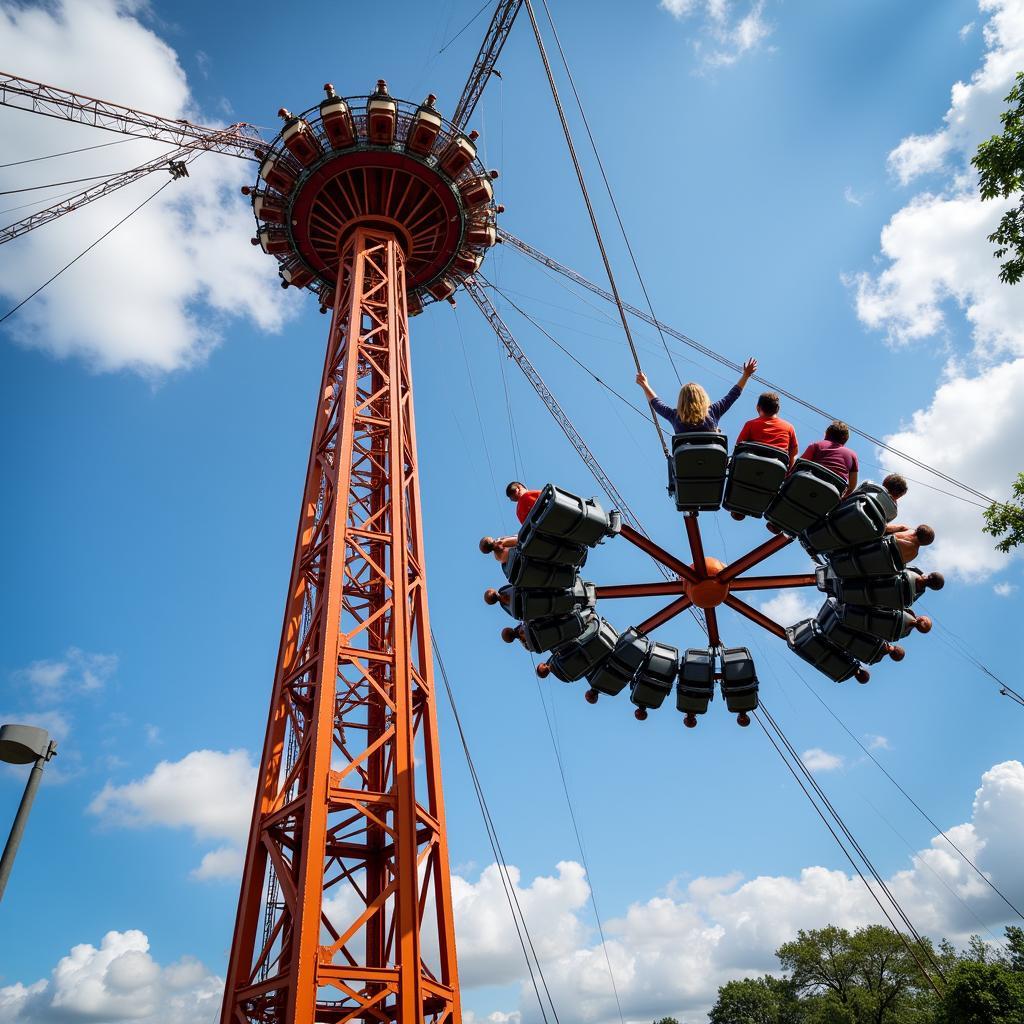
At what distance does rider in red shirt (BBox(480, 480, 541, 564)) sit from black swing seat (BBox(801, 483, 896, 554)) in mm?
2712

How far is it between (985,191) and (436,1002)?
11.6 m

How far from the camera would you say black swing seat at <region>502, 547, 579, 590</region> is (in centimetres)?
→ 804

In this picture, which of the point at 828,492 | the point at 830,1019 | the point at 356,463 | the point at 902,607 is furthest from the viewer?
the point at 830,1019

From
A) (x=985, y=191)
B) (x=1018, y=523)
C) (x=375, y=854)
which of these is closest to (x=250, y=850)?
(x=375, y=854)

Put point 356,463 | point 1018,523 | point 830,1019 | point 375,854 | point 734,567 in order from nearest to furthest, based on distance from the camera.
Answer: point 734,567 → point 1018,523 → point 375,854 → point 356,463 → point 830,1019

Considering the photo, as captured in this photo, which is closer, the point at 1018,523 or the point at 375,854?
the point at 1018,523

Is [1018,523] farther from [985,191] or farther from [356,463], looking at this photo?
[356,463]

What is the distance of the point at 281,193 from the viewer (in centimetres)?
1817

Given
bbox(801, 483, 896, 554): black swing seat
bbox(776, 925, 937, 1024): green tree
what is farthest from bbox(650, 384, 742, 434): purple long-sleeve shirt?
bbox(776, 925, 937, 1024): green tree

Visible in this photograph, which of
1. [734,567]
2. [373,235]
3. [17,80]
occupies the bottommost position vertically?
[734,567]

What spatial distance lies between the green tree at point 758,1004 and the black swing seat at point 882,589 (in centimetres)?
5861

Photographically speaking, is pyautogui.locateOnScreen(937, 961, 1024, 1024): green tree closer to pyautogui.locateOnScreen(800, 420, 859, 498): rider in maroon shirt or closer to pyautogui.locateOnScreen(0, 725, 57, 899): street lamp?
pyautogui.locateOnScreen(800, 420, 859, 498): rider in maroon shirt

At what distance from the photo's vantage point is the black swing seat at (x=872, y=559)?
742cm

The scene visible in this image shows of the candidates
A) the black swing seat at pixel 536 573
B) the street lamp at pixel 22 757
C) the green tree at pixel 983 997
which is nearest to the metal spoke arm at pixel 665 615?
the black swing seat at pixel 536 573
